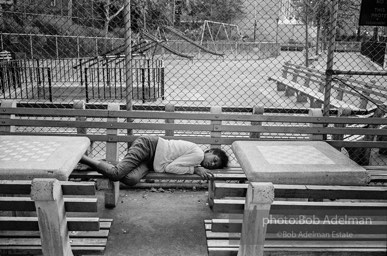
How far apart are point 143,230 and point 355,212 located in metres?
2.35

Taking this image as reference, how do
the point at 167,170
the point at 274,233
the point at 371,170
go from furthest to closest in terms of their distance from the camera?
the point at 371,170, the point at 167,170, the point at 274,233

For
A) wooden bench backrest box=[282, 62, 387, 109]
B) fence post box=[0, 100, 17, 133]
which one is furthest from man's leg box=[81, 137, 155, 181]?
wooden bench backrest box=[282, 62, 387, 109]

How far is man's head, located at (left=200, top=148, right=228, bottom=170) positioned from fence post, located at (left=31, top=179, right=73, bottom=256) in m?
1.95

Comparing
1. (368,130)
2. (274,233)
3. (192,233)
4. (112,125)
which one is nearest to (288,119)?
(368,130)

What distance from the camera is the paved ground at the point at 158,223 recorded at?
12.0 feet

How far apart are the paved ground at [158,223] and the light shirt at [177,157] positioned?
61 centimetres

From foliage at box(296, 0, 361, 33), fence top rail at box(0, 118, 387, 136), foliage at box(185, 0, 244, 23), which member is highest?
foliage at box(185, 0, 244, 23)

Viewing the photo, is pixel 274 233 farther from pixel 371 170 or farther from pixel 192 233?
pixel 371 170

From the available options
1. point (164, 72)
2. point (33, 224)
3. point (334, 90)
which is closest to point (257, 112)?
point (33, 224)

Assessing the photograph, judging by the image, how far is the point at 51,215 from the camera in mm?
2223

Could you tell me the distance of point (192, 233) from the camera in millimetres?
3975

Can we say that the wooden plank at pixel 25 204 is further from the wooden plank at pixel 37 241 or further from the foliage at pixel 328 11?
the foliage at pixel 328 11

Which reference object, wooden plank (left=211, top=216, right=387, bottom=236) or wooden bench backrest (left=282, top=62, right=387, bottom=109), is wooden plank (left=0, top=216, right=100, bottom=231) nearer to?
wooden plank (left=211, top=216, right=387, bottom=236)

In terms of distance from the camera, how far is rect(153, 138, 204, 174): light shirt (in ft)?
12.9
